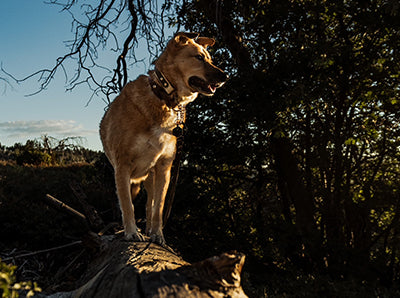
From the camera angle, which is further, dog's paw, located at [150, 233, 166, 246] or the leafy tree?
the leafy tree

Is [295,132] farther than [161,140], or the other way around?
[295,132]

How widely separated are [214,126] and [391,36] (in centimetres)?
296

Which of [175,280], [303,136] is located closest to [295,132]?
[303,136]

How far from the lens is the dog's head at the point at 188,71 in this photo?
3.33 metres

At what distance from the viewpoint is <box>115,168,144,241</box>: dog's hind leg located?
315cm

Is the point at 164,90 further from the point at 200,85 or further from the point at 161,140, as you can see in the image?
the point at 161,140

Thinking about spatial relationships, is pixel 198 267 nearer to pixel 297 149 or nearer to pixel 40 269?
pixel 40 269

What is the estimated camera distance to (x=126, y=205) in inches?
127

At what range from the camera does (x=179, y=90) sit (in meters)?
3.36

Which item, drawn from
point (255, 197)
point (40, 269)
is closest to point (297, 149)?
point (255, 197)

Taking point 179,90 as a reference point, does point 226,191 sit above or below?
below

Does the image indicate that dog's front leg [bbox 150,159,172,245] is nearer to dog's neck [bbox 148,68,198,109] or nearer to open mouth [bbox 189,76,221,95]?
dog's neck [bbox 148,68,198,109]

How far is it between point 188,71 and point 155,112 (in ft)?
1.64

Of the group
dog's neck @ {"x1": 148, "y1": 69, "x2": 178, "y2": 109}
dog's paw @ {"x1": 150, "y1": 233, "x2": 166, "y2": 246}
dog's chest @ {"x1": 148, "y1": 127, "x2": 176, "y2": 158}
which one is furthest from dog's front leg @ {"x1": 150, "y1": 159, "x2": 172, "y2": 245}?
dog's neck @ {"x1": 148, "y1": 69, "x2": 178, "y2": 109}
